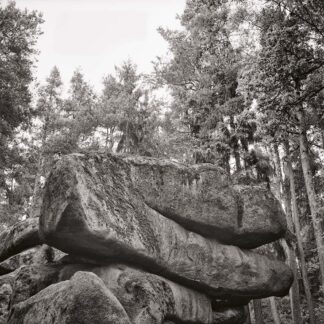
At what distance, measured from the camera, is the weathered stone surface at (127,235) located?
28.2ft

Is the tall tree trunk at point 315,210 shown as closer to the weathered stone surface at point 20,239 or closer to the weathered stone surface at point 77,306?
the weathered stone surface at point 77,306

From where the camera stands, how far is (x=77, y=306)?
21.7ft

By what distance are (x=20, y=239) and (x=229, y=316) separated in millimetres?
7246

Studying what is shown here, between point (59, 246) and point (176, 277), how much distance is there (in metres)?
3.35

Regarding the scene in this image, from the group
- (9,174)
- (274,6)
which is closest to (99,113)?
(9,174)

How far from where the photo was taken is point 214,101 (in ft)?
59.1

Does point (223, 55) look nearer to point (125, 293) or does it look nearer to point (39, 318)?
point (125, 293)

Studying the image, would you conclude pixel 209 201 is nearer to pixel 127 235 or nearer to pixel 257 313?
pixel 127 235

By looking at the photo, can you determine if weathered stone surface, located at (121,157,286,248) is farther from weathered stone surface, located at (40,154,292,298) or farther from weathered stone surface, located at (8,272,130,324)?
weathered stone surface, located at (8,272,130,324)

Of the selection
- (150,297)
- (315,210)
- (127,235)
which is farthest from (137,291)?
(315,210)

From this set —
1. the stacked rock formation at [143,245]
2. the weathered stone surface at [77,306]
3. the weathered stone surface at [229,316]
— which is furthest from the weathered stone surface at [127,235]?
the weathered stone surface at [77,306]

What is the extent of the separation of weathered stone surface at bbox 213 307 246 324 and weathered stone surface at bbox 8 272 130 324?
16.7 feet

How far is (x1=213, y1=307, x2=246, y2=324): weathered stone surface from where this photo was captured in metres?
11.1

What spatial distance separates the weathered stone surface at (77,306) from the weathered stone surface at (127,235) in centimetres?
159
